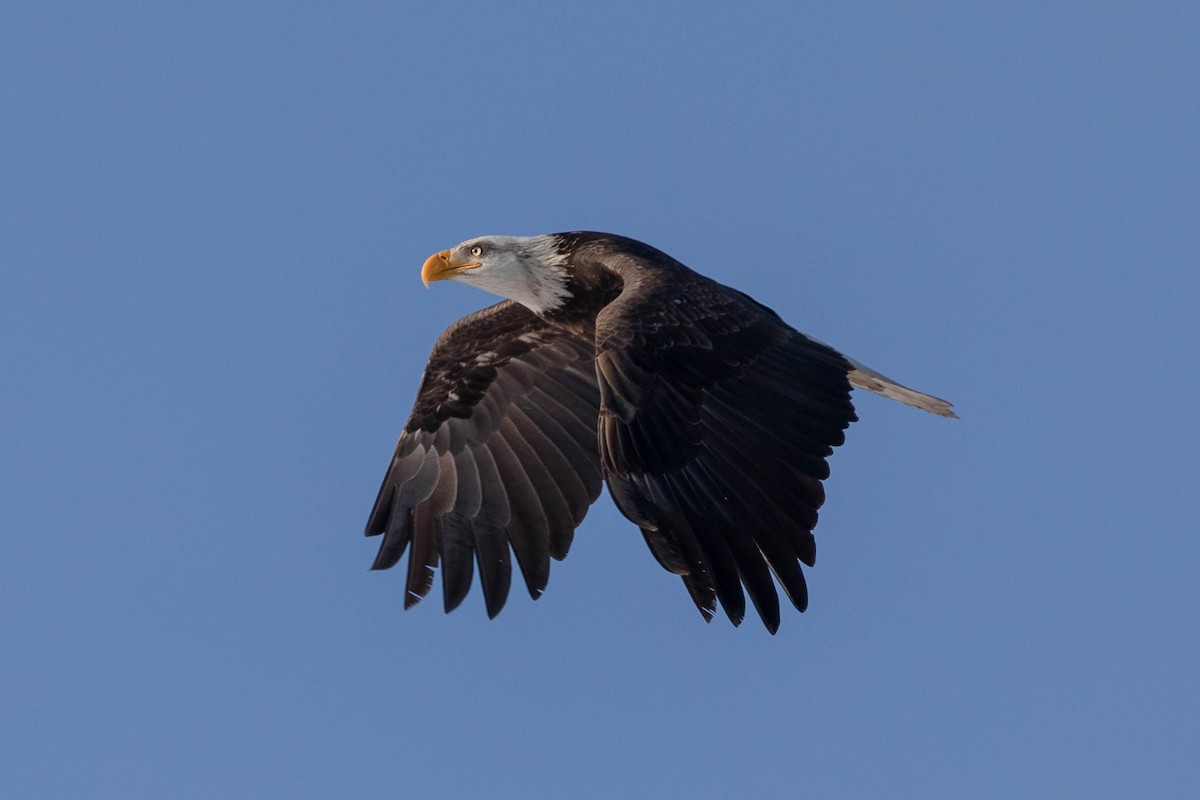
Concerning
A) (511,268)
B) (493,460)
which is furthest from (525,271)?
(493,460)

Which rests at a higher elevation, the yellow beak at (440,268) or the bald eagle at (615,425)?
the yellow beak at (440,268)

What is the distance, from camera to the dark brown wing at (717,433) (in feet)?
31.6

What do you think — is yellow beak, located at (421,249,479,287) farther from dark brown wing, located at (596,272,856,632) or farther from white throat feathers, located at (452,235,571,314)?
dark brown wing, located at (596,272,856,632)

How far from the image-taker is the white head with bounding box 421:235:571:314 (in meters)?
12.4

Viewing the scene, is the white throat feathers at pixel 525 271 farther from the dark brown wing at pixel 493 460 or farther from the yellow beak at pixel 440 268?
the dark brown wing at pixel 493 460

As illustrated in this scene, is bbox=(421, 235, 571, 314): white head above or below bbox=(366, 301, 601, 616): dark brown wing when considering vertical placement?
above

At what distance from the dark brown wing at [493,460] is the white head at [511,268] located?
1.79 ft

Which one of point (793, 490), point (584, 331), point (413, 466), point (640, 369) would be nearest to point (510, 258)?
point (584, 331)

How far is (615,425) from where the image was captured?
1001 centimetres

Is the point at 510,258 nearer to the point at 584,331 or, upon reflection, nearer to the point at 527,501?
the point at 584,331

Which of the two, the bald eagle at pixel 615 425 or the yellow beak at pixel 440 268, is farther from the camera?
the yellow beak at pixel 440 268

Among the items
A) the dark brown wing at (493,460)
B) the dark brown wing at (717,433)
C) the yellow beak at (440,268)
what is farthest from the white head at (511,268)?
the dark brown wing at (717,433)

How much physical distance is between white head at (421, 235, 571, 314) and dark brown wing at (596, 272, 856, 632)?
1.38m

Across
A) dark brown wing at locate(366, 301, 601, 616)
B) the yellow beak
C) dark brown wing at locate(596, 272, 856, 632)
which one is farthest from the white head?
dark brown wing at locate(596, 272, 856, 632)
